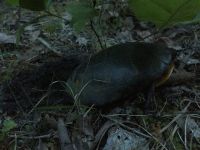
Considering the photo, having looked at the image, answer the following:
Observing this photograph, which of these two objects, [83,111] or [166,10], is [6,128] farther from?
[166,10]

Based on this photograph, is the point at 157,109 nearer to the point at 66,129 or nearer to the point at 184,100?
the point at 184,100

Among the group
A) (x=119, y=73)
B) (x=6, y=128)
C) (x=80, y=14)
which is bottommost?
(x=6, y=128)

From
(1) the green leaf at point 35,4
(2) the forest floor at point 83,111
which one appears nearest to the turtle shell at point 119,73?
(2) the forest floor at point 83,111

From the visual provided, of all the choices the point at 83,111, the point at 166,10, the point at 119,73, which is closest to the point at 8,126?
the point at 83,111

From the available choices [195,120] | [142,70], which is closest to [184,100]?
[195,120]

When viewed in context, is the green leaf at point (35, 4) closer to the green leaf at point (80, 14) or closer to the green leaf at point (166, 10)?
the green leaf at point (80, 14)

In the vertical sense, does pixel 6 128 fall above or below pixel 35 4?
below

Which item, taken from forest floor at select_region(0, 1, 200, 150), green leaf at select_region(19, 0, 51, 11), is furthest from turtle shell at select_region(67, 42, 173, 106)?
green leaf at select_region(19, 0, 51, 11)
